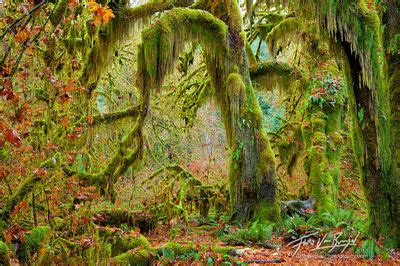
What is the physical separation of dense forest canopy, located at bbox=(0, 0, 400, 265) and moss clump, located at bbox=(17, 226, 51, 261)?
13 millimetres

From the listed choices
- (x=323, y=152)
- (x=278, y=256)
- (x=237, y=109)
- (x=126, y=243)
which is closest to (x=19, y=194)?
(x=126, y=243)

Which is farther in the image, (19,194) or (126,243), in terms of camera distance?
(126,243)

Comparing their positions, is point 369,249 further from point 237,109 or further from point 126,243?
point 237,109

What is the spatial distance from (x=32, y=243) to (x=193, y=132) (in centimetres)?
931

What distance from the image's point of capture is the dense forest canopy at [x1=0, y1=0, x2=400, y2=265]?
18.8 ft

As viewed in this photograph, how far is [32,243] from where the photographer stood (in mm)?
5441

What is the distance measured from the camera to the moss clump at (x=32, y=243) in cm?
536

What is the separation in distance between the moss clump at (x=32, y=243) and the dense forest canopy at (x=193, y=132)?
13mm

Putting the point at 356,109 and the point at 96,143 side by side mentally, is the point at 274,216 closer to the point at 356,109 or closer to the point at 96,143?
the point at 356,109

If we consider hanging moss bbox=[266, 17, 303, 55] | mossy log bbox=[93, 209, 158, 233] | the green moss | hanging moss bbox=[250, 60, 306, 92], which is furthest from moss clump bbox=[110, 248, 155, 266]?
hanging moss bbox=[266, 17, 303, 55]

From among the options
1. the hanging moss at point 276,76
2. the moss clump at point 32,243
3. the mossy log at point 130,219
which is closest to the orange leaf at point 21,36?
the moss clump at point 32,243

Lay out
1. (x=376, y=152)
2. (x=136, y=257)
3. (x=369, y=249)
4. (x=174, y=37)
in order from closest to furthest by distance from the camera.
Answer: (x=136, y=257) → (x=369, y=249) → (x=376, y=152) → (x=174, y=37)

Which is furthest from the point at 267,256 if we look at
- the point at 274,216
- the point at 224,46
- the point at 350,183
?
the point at 350,183

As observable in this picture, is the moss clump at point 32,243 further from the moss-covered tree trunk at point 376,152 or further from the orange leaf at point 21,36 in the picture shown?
the moss-covered tree trunk at point 376,152
